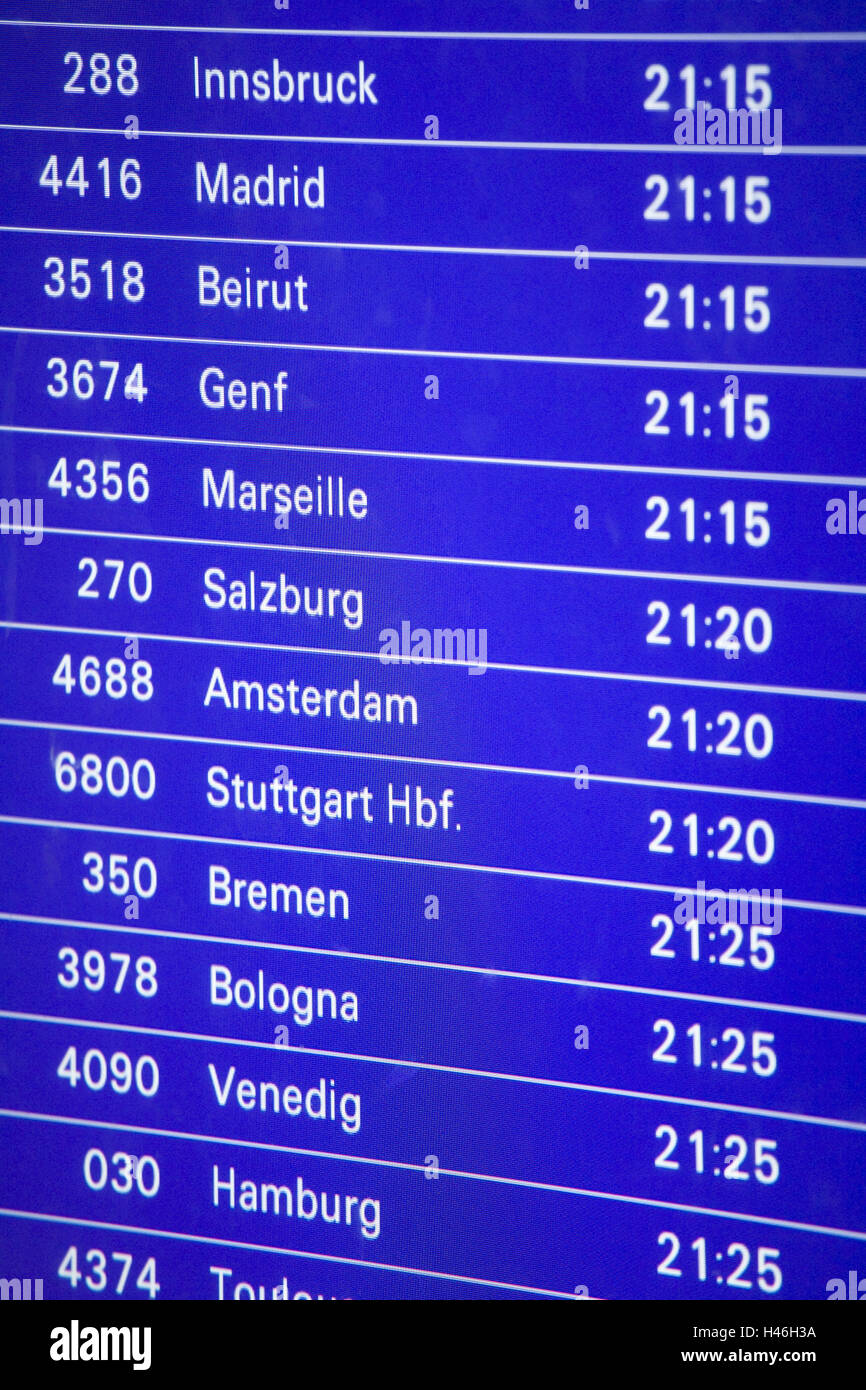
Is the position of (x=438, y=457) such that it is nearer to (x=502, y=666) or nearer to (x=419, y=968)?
(x=502, y=666)

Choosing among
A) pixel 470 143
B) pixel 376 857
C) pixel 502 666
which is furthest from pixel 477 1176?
pixel 470 143

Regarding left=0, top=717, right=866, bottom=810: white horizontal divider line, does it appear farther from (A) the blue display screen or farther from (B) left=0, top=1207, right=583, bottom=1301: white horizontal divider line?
(B) left=0, top=1207, right=583, bottom=1301: white horizontal divider line

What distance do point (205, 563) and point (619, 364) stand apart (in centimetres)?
47

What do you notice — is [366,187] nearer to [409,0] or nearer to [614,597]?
[409,0]

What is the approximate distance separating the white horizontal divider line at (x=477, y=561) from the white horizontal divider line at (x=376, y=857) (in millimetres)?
306

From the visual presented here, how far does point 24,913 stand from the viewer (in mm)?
1672

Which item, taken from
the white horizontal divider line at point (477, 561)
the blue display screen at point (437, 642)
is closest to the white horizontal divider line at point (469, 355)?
the blue display screen at point (437, 642)

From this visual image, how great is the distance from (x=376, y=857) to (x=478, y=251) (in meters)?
0.62

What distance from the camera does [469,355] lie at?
150 cm

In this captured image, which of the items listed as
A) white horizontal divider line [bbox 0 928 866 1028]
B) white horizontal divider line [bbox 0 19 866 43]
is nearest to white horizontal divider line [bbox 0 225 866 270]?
white horizontal divider line [bbox 0 19 866 43]

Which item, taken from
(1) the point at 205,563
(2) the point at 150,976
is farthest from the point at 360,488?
(2) the point at 150,976

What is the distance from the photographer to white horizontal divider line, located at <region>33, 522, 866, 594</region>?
1.45 meters

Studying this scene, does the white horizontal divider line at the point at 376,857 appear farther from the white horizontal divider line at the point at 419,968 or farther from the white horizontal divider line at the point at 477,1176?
the white horizontal divider line at the point at 477,1176

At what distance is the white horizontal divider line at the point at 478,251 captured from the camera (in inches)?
55.4
